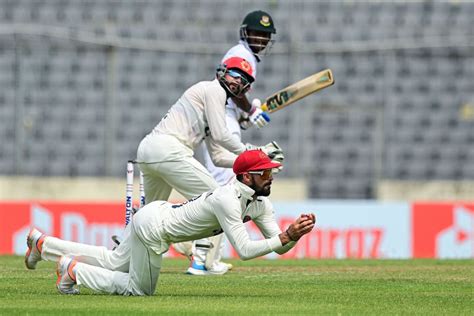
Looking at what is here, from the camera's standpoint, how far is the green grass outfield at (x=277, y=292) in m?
6.27

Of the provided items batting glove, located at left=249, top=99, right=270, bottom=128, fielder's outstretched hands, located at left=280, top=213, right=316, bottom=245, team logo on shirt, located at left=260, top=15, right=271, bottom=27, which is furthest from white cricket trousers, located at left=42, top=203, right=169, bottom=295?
team logo on shirt, located at left=260, top=15, right=271, bottom=27

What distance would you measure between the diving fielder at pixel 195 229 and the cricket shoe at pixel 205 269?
1.88 m

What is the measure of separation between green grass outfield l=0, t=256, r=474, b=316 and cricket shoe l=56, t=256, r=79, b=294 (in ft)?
0.21

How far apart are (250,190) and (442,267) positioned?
367cm

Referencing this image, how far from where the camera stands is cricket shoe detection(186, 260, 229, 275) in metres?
8.95

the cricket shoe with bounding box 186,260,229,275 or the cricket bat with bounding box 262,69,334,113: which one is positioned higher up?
the cricket bat with bounding box 262,69,334,113

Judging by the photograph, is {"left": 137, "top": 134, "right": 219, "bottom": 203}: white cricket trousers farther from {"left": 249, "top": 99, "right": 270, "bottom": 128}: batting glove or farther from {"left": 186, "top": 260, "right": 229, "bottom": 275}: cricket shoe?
{"left": 249, "top": 99, "right": 270, "bottom": 128}: batting glove

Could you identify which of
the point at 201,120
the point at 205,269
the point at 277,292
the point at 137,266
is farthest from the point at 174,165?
the point at 137,266

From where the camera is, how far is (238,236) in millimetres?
6695

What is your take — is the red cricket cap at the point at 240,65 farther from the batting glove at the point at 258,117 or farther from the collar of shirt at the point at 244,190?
the collar of shirt at the point at 244,190

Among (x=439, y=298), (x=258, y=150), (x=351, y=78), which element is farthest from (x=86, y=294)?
(x=351, y=78)

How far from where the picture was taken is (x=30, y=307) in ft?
20.6

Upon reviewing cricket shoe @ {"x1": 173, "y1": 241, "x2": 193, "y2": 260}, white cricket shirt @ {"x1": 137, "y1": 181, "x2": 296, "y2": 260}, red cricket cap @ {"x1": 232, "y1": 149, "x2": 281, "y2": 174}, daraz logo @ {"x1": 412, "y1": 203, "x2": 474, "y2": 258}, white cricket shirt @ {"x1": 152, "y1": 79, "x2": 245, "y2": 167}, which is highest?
white cricket shirt @ {"x1": 152, "y1": 79, "x2": 245, "y2": 167}

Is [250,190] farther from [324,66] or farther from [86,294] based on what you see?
[324,66]
